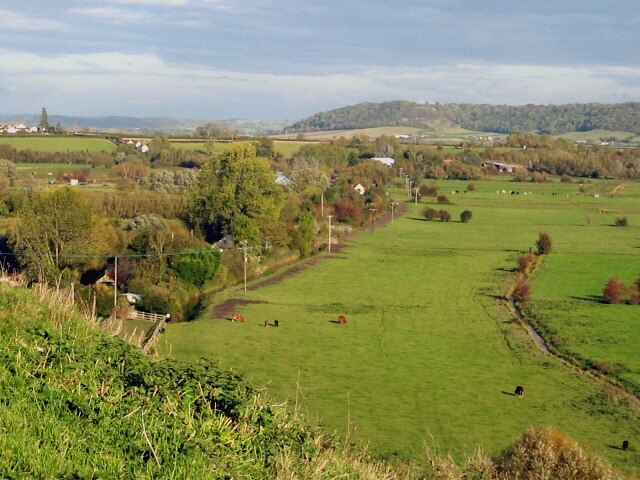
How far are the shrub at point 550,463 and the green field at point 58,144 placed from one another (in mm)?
81798

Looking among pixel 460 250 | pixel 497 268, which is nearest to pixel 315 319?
pixel 497 268

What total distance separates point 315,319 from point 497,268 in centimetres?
1706

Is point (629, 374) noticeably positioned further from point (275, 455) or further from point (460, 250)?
point (460, 250)

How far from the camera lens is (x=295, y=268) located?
1809 inches

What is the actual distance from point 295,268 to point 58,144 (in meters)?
57.1

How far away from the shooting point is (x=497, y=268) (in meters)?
46.5

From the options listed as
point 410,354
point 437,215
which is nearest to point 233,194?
point 410,354

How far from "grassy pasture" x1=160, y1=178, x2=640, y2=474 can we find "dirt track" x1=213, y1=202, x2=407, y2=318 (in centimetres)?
59

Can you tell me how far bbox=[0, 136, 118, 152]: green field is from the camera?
90450 millimetres

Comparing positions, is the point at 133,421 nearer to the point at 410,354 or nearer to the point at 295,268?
the point at 410,354

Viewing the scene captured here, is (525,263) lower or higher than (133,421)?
lower

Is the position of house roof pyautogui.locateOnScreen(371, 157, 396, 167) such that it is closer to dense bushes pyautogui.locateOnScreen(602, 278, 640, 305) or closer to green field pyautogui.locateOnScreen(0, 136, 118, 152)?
green field pyautogui.locateOnScreen(0, 136, 118, 152)

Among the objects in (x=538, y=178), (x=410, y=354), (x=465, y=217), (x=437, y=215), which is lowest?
(x=538, y=178)

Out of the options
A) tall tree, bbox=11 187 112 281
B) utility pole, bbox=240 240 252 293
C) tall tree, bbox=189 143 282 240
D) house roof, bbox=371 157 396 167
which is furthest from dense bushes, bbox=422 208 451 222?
tall tree, bbox=11 187 112 281
